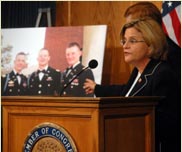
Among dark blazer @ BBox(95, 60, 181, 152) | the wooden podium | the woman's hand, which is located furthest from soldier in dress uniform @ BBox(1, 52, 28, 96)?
the wooden podium

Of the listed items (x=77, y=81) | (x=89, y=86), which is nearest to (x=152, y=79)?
(x=89, y=86)

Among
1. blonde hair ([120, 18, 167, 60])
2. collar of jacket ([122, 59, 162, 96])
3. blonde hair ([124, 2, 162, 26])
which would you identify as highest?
blonde hair ([124, 2, 162, 26])

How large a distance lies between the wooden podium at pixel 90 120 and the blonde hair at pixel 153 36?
98 cm

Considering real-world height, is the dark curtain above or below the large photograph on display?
above

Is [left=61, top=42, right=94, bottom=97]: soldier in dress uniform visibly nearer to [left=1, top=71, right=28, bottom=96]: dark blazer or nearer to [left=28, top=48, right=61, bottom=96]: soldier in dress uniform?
[left=28, top=48, right=61, bottom=96]: soldier in dress uniform

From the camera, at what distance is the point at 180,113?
3568 millimetres

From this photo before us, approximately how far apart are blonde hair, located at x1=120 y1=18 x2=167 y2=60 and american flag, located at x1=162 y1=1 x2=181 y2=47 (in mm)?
85

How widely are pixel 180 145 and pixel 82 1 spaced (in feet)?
6.17

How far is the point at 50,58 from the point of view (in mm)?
4266

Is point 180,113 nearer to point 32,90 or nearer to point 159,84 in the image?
point 159,84

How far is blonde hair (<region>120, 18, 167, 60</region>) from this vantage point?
380cm

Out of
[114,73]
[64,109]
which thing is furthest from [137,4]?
[64,109]

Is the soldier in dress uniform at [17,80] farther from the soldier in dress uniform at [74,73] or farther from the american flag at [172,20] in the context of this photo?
the american flag at [172,20]

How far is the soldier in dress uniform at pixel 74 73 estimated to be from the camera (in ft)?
13.5
